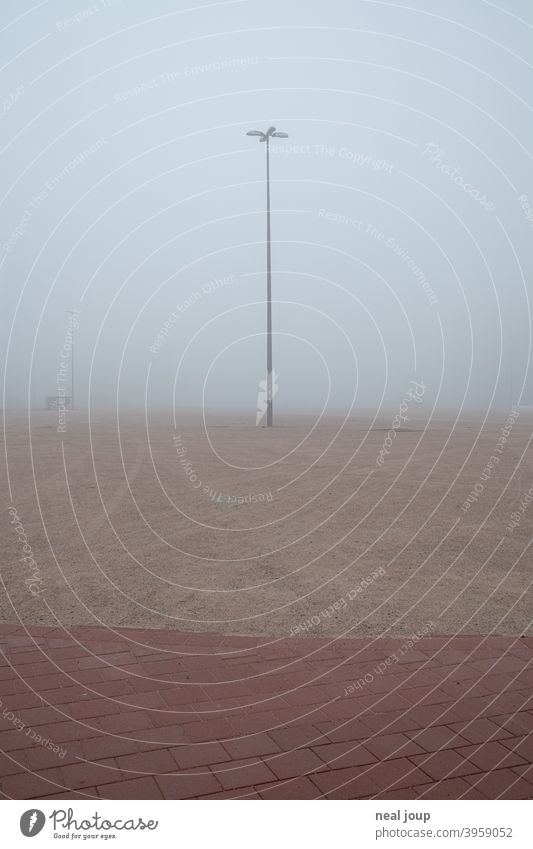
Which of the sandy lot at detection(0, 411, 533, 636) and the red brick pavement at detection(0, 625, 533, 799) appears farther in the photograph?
the sandy lot at detection(0, 411, 533, 636)

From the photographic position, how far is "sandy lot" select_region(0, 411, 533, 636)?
5.24m

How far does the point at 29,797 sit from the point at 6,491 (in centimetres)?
885

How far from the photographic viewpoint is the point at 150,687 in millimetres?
3893

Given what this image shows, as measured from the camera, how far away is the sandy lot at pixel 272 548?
5238 mm

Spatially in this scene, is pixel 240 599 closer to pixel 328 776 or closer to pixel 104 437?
pixel 328 776

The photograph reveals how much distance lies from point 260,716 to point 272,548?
3785mm

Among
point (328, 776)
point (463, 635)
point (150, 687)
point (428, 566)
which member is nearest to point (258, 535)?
point (428, 566)

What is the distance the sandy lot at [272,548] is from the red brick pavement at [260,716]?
0.44 metres

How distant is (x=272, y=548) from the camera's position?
7.31 m

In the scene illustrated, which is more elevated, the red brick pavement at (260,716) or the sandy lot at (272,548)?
the sandy lot at (272,548)

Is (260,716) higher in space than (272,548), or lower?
lower

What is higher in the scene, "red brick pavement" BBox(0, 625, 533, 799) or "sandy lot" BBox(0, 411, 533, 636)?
"sandy lot" BBox(0, 411, 533, 636)

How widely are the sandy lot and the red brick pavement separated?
44 cm

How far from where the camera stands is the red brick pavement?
289 cm
